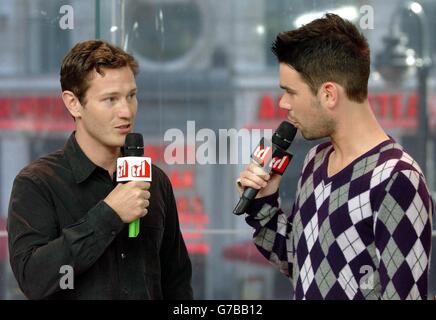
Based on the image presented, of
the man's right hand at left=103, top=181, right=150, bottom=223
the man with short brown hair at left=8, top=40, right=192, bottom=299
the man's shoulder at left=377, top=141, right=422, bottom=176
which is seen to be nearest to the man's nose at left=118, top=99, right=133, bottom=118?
the man with short brown hair at left=8, top=40, right=192, bottom=299

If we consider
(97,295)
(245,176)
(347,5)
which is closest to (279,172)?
(245,176)

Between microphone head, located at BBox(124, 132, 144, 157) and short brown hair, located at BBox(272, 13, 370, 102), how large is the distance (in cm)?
39

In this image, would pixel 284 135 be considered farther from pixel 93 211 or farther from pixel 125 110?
pixel 93 211

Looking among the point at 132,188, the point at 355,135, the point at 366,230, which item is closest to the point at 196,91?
the point at 132,188

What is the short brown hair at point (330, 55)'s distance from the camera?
189 cm

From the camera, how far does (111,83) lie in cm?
213

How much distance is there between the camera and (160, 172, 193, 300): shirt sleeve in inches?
88.9

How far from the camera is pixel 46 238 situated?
6.54ft

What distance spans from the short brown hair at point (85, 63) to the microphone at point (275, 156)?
0.39 m

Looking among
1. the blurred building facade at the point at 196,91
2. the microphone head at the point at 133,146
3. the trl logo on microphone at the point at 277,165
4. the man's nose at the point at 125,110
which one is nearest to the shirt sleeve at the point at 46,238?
the microphone head at the point at 133,146

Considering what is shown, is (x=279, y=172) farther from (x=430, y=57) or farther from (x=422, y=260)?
(x=430, y=57)

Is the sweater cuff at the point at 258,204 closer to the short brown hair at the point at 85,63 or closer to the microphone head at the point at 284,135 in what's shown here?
the microphone head at the point at 284,135

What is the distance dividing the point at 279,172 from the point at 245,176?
0.11 meters
